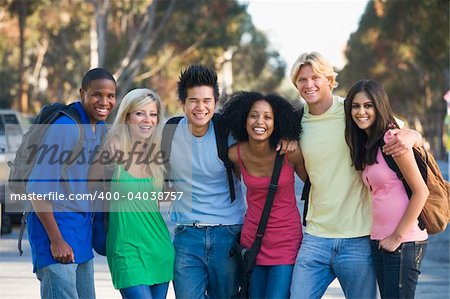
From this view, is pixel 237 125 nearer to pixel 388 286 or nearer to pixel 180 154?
pixel 180 154

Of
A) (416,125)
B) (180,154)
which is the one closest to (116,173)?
(180,154)

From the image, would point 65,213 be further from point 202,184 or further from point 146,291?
point 202,184

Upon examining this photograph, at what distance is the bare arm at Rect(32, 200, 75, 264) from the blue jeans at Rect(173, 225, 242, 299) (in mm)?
800

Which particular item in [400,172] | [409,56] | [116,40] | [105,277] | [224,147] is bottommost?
[105,277]

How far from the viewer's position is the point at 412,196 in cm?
523

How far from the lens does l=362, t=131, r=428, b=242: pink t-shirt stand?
530 centimetres

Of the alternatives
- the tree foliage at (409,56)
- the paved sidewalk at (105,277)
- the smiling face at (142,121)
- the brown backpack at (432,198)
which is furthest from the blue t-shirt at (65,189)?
the tree foliage at (409,56)

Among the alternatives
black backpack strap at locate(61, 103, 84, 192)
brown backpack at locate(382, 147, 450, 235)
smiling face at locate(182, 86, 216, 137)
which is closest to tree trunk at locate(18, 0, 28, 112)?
smiling face at locate(182, 86, 216, 137)

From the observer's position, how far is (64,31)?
48.1 m

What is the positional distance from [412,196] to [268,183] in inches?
33.8

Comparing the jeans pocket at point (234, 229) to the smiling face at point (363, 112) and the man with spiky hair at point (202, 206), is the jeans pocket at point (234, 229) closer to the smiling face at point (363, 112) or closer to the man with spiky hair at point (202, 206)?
the man with spiky hair at point (202, 206)

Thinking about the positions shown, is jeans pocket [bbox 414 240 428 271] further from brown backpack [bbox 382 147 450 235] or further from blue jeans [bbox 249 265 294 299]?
blue jeans [bbox 249 265 294 299]

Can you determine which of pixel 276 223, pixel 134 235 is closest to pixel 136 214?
pixel 134 235

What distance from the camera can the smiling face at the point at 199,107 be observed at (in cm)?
566
